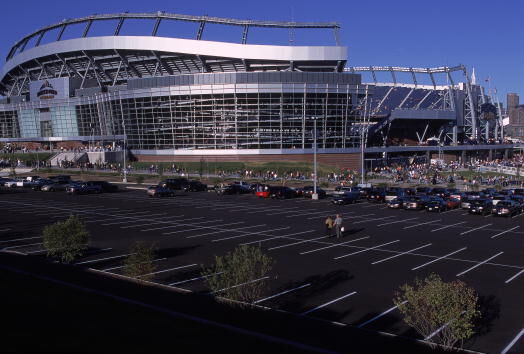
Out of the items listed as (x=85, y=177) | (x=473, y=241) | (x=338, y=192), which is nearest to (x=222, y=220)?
(x=473, y=241)

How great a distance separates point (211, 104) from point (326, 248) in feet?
216

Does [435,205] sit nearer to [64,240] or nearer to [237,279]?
[64,240]

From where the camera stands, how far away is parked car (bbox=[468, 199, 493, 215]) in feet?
121

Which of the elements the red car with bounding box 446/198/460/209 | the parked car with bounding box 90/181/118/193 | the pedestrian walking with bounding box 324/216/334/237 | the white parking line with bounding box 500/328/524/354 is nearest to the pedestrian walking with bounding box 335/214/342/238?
the pedestrian walking with bounding box 324/216/334/237

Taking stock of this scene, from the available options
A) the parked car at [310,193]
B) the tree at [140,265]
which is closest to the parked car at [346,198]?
the parked car at [310,193]

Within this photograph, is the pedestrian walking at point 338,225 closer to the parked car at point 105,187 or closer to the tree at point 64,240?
the tree at point 64,240

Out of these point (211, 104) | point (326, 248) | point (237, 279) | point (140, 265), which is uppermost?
point (211, 104)

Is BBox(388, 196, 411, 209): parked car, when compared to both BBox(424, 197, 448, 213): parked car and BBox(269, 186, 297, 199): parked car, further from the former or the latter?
BBox(269, 186, 297, 199): parked car

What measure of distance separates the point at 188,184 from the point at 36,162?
162 feet

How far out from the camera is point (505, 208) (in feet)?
118

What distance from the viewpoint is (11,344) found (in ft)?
30.3

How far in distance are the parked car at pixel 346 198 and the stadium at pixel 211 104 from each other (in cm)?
3319

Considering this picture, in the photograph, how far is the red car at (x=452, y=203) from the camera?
40.8m

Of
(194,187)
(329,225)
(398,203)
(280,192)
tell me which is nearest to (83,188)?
(194,187)
